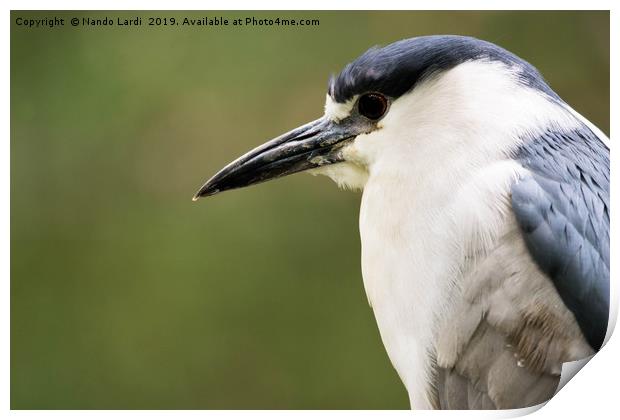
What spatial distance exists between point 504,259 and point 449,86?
29 cm

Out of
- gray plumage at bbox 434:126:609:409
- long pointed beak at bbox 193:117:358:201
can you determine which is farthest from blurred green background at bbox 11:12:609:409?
gray plumage at bbox 434:126:609:409

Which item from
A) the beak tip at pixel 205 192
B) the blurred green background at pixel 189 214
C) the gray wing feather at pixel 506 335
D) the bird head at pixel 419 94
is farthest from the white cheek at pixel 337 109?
the gray wing feather at pixel 506 335

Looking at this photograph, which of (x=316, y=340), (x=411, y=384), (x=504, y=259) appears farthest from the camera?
(x=316, y=340)

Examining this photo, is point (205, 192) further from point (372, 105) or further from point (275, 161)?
point (372, 105)

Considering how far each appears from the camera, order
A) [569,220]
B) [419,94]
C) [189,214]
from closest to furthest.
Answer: [569,220] < [419,94] < [189,214]

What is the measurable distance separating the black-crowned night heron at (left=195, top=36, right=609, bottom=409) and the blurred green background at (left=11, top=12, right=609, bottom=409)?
4.9 inches

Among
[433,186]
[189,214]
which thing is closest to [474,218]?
[433,186]

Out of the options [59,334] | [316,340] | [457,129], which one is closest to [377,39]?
[457,129]

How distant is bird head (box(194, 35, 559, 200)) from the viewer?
1.70 metres

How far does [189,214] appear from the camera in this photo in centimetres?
192

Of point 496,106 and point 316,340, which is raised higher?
point 496,106

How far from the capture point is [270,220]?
194 centimetres

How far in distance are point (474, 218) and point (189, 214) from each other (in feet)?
1.73

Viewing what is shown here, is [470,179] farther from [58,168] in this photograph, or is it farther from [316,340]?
[58,168]
